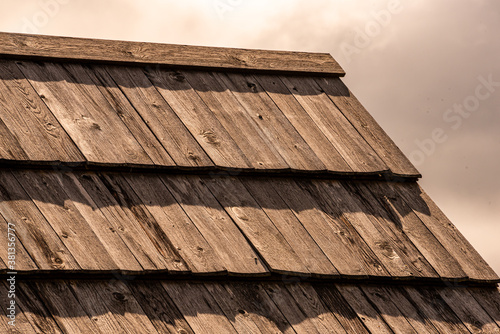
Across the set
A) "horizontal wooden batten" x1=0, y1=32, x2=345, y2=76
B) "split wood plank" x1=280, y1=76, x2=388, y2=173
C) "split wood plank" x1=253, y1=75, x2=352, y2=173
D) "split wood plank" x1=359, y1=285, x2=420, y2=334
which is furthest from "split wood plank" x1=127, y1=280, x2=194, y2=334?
"horizontal wooden batten" x1=0, y1=32, x2=345, y2=76

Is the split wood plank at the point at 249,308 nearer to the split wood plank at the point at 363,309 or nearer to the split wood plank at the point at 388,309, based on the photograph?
the split wood plank at the point at 363,309

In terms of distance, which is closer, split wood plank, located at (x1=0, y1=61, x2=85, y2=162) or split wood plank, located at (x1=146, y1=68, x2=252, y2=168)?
split wood plank, located at (x1=0, y1=61, x2=85, y2=162)

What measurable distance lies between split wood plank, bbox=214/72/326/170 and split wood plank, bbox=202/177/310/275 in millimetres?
420

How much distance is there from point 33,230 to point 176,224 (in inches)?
28.0

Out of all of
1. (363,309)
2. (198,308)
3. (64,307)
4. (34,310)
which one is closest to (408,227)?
(363,309)

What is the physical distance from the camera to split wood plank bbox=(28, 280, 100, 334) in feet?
10.5

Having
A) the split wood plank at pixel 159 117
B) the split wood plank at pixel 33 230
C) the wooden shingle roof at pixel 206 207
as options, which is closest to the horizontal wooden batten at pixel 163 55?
the wooden shingle roof at pixel 206 207

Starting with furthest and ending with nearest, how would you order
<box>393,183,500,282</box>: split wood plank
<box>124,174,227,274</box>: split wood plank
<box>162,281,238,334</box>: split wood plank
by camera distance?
1. <box>393,183,500,282</box>: split wood plank
2. <box>124,174,227,274</box>: split wood plank
3. <box>162,281,238,334</box>: split wood plank

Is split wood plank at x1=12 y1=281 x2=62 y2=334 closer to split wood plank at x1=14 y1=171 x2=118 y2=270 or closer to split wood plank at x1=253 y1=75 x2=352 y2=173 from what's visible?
split wood plank at x1=14 y1=171 x2=118 y2=270

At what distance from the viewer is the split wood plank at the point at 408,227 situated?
14.0 feet

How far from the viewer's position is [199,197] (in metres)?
4.05

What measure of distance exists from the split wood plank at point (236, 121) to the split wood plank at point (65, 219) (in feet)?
3.66

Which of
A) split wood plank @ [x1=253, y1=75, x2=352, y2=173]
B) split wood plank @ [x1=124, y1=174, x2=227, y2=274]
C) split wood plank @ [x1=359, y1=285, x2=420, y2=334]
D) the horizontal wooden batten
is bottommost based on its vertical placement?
split wood plank @ [x1=359, y1=285, x2=420, y2=334]

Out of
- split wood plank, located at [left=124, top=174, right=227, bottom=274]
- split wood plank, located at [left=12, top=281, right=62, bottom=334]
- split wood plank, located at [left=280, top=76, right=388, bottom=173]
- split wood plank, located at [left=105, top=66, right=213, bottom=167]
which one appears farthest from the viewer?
split wood plank, located at [left=280, top=76, right=388, bottom=173]
